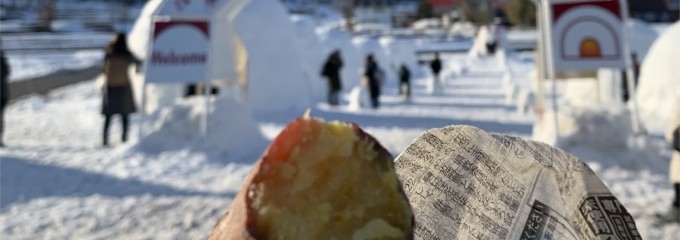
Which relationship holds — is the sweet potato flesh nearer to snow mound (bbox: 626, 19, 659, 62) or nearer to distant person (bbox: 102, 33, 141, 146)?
distant person (bbox: 102, 33, 141, 146)

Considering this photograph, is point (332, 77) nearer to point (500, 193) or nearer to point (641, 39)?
point (641, 39)

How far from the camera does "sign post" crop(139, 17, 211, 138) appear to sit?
7.65 m

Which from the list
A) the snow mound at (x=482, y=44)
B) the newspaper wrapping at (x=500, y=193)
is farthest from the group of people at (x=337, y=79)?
the snow mound at (x=482, y=44)

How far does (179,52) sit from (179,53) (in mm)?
12

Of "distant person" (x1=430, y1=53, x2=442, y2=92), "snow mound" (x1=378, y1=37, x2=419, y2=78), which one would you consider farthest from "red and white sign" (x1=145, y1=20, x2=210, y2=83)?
"snow mound" (x1=378, y1=37, x2=419, y2=78)

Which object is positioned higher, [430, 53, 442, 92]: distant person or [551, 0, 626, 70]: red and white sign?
[551, 0, 626, 70]: red and white sign

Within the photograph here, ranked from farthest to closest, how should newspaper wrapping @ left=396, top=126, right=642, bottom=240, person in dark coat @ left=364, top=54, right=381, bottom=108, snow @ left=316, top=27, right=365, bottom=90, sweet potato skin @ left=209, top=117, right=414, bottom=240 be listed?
snow @ left=316, top=27, right=365, bottom=90
person in dark coat @ left=364, top=54, right=381, bottom=108
newspaper wrapping @ left=396, top=126, right=642, bottom=240
sweet potato skin @ left=209, top=117, right=414, bottom=240

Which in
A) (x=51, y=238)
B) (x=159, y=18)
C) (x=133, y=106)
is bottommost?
(x=51, y=238)

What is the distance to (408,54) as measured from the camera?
22.6 metres

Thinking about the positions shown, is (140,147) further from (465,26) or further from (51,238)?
(465,26)

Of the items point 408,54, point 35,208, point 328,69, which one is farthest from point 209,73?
point 408,54

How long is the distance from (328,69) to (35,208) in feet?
26.3

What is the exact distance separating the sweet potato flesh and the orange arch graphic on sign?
645 centimetres

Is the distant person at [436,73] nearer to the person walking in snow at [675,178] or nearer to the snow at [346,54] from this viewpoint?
Answer: the snow at [346,54]
